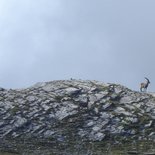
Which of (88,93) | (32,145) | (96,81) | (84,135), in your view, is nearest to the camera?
(32,145)

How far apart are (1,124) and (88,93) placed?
19717 mm

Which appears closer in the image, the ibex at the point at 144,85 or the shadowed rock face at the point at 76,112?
→ the shadowed rock face at the point at 76,112

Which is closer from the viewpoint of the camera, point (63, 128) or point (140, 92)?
point (63, 128)

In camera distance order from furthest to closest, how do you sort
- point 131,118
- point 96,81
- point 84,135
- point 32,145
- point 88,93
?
1. point 96,81
2. point 88,93
3. point 131,118
4. point 84,135
5. point 32,145

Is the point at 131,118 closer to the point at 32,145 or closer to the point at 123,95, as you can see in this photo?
the point at 123,95

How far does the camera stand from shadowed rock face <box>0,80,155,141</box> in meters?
91.3

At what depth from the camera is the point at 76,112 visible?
9825 centimetres

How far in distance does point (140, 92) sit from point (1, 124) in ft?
101

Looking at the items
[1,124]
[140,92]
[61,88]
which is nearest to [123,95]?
[140,92]

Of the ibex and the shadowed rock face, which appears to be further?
the ibex

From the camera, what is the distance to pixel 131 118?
96.8m

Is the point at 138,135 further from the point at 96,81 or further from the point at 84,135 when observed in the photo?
the point at 96,81

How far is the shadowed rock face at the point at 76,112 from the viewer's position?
300 ft

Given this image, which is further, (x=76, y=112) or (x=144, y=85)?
(x=144, y=85)
